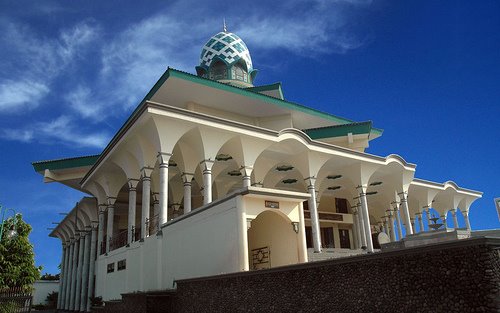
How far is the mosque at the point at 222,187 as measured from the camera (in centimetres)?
1215

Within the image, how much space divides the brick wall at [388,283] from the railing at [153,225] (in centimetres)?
746

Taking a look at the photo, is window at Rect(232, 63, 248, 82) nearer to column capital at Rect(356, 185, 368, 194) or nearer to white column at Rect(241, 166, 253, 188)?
column capital at Rect(356, 185, 368, 194)

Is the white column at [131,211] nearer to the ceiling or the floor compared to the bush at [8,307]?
nearer to the ceiling

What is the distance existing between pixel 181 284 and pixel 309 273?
5.05 m

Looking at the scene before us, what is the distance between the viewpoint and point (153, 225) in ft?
55.9

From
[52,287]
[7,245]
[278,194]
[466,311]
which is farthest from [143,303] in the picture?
[52,287]

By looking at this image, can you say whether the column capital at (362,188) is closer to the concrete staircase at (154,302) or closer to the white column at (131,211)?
the white column at (131,211)

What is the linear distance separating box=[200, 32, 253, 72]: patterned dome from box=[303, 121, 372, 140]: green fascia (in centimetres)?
860

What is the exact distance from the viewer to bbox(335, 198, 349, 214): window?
93.9ft

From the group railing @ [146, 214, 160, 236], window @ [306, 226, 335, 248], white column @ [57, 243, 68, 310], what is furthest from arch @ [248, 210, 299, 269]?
white column @ [57, 243, 68, 310]

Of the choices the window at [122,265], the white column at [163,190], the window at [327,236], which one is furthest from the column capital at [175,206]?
the window at [327,236]

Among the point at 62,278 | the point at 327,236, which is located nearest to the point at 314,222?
the point at 327,236

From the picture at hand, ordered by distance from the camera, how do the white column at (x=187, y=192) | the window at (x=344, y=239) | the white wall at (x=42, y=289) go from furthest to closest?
the white wall at (x=42, y=289)
the window at (x=344, y=239)
the white column at (x=187, y=192)

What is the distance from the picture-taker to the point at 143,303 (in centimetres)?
1139
